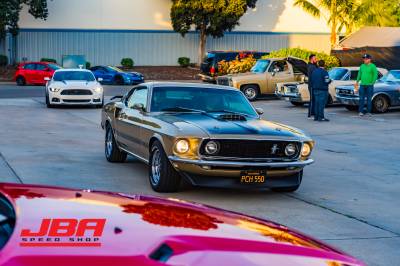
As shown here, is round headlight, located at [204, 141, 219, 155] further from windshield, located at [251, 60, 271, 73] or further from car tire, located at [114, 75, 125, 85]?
car tire, located at [114, 75, 125, 85]

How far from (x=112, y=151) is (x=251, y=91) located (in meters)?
17.2

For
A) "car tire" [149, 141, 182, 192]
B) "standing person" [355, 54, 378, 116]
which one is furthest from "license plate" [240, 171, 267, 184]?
"standing person" [355, 54, 378, 116]

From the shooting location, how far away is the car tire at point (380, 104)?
2408 cm

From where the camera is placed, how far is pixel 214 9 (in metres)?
54.0

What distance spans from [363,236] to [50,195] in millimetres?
4896

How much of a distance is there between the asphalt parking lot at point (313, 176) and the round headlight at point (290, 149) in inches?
24.0

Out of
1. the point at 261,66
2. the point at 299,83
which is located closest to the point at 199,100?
the point at 299,83

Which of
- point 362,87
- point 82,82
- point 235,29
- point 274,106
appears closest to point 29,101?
point 82,82

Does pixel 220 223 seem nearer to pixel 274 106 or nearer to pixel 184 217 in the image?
pixel 184 217

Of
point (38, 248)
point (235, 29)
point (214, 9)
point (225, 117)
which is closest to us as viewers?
point (38, 248)

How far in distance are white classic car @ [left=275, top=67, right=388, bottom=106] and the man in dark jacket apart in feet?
14.6

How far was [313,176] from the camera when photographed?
12148 mm

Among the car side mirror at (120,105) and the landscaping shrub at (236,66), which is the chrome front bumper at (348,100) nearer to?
the landscaping shrub at (236,66)

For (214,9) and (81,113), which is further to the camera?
(214,9)
